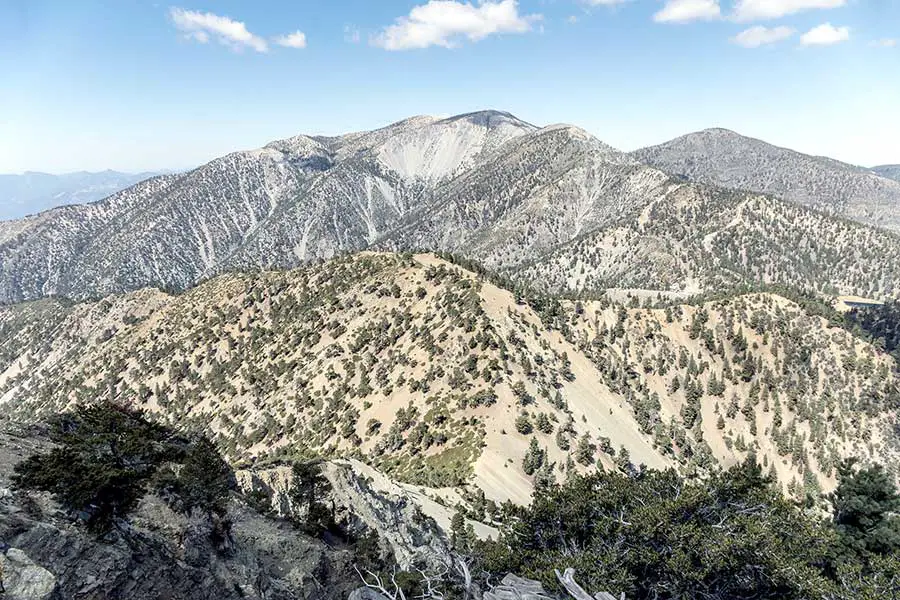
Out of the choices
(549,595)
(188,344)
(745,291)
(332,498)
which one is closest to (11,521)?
(549,595)

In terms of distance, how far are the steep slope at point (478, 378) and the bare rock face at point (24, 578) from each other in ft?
128

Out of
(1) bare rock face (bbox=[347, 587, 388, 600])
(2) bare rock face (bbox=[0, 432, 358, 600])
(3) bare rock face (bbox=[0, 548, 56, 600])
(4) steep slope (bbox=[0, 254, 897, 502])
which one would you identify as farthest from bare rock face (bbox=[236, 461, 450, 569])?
(3) bare rock face (bbox=[0, 548, 56, 600])

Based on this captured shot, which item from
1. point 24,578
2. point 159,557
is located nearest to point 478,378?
point 159,557

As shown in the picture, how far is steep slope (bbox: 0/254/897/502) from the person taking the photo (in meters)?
60.0

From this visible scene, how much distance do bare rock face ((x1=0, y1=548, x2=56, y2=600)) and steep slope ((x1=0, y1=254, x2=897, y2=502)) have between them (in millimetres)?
39092

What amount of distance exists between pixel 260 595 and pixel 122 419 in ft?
40.3

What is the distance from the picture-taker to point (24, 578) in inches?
522

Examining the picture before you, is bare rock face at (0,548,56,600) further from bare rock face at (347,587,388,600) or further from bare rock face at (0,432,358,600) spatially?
bare rock face at (347,587,388,600)

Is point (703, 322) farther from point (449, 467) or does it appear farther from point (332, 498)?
point (332, 498)

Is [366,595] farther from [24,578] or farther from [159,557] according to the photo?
[24,578]

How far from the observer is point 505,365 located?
6569 cm

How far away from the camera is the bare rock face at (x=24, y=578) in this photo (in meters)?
12.9

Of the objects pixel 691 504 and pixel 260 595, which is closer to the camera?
pixel 260 595

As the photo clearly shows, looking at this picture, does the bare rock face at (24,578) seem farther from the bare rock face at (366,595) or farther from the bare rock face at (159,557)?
the bare rock face at (366,595)
